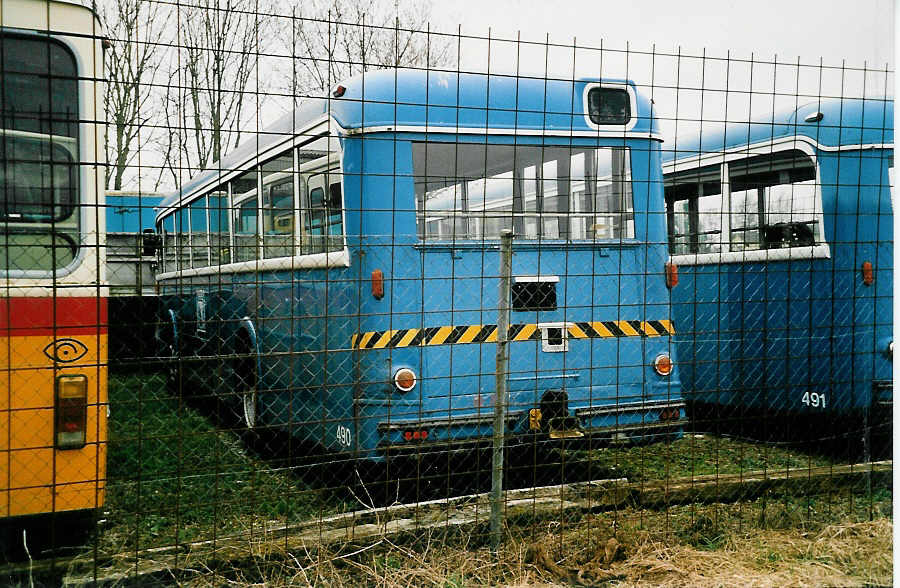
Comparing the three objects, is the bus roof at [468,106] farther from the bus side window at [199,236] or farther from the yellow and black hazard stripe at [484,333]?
the bus side window at [199,236]

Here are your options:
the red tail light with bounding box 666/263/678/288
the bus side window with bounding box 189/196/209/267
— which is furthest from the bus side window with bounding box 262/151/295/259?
the red tail light with bounding box 666/263/678/288

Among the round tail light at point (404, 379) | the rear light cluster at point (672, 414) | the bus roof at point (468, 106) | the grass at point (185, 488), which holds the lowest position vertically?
the grass at point (185, 488)

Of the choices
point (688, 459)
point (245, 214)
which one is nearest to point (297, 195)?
point (245, 214)

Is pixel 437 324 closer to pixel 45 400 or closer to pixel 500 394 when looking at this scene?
pixel 500 394

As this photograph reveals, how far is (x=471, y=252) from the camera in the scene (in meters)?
5.36

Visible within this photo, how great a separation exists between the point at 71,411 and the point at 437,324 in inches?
86.6

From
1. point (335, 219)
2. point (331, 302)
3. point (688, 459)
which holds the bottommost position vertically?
point (688, 459)

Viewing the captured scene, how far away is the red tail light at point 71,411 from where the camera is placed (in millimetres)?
3646

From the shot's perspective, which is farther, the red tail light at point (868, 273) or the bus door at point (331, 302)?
the red tail light at point (868, 273)

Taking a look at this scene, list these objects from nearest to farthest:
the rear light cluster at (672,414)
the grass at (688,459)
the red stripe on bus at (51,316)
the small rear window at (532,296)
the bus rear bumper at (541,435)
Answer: the red stripe on bus at (51,316), the bus rear bumper at (541,435), the small rear window at (532,296), the rear light cluster at (672,414), the grass at (688,459)

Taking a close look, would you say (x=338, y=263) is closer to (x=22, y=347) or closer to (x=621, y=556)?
(x=22, y=347)

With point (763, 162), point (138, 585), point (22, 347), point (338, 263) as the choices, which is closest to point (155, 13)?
point (338, 263)

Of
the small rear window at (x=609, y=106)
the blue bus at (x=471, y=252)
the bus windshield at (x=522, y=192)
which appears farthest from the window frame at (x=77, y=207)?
the small rear window at (x=609, y=106)

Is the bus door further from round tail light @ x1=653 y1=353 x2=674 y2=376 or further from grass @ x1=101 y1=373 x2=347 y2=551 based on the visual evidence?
round tail light @ x1=653 y1=353 x2=674 y2=376
